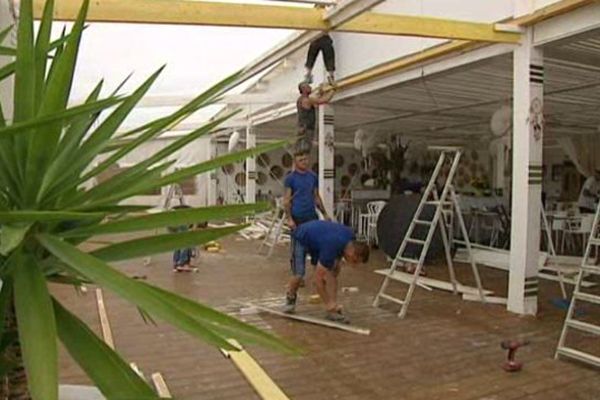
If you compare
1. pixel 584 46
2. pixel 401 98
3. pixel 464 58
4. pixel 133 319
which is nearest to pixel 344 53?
pixel 401 98

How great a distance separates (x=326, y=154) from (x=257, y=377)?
6096 mm

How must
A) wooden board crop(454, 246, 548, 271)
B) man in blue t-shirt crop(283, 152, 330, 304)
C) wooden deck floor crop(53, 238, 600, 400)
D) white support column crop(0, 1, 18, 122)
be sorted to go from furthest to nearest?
1. wooden board crop(454, 246, 548, 271)
2. man in blue t-shirt crop(283, 152, 330, 304)
3. white support column crop(0, 1, 18, 122)
4. wooden deck floor crop(53, 238, 600, 400)

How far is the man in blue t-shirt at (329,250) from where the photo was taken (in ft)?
15.7

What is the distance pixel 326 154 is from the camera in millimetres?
9281

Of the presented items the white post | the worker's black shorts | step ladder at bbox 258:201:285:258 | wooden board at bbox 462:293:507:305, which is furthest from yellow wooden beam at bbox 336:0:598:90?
the white post

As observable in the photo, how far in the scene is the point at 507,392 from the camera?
3352mm

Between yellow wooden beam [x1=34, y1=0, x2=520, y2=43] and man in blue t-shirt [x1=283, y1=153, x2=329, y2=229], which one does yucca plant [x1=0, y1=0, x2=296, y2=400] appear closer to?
yellow wooden beam [x1=34, y1=0, x2=520, y2=43]

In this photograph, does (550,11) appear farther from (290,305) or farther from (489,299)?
(290,305)

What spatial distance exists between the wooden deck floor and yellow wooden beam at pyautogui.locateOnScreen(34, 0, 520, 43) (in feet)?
8.58

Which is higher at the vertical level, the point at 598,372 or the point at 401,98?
the point at 401,98

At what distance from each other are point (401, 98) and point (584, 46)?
3979 mm

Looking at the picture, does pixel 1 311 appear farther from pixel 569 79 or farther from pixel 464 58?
pixel 569 79

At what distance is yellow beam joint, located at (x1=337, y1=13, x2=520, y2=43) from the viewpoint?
5.25 meters

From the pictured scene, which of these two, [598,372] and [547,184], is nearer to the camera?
[598,372]
